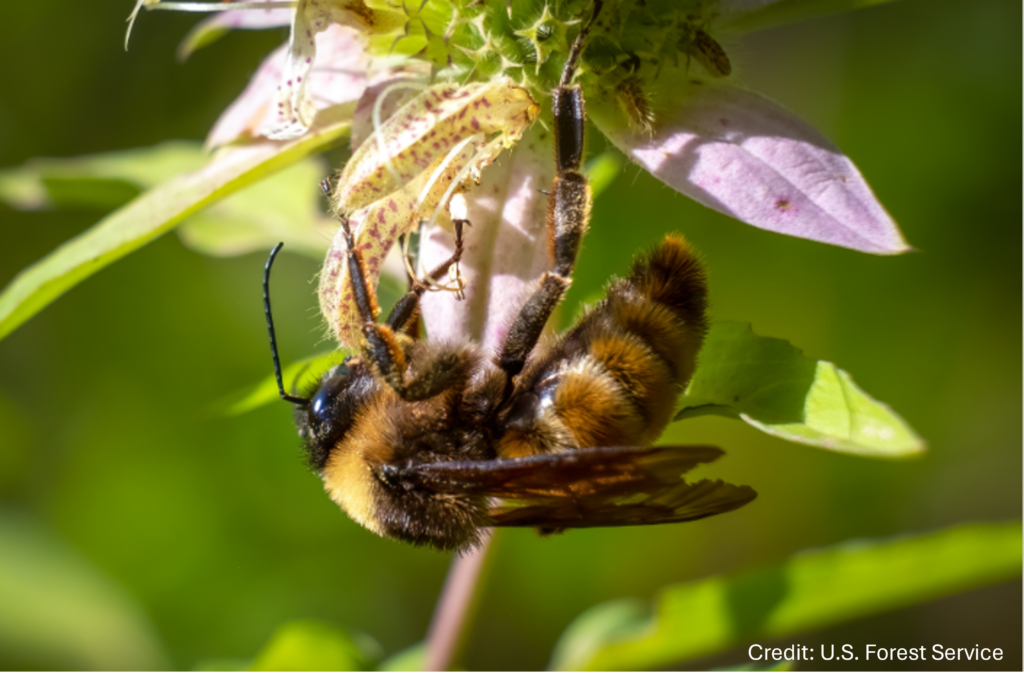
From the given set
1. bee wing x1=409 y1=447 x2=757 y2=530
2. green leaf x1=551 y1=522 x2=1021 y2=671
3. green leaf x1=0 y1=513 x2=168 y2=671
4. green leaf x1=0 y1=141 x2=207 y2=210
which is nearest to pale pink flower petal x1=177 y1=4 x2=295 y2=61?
green leaf x1=0 y1=141 x2=207 y2=210

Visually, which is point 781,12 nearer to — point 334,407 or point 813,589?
point 334,407

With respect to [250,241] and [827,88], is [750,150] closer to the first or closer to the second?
[250,241]

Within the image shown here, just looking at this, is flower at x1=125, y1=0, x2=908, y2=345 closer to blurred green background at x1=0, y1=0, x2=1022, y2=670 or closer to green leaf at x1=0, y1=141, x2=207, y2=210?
green leaf at x1=0, y1=141, x2=207, y2=210

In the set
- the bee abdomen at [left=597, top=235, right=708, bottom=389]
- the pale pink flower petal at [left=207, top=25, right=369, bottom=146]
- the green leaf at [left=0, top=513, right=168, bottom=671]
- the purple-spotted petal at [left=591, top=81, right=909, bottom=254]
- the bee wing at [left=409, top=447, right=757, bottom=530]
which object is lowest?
the green leaf at [left=0, top=513, right=168, bottom=671]

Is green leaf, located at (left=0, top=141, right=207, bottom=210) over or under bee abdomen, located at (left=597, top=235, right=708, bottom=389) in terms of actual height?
under

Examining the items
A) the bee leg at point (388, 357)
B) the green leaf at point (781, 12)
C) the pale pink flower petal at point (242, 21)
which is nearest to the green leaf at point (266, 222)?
the pale pink flower petal at point (242, 21)

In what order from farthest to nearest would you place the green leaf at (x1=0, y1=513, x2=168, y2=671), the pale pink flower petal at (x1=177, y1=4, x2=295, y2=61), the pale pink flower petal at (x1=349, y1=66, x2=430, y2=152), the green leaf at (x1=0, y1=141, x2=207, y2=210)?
the green leaf at (x1=0, y1=513, x2=168, y2=671)
the green leaf at (x1=0, y1=141, x2=207, y2=210)
the pale pink flower petal at (x1=177, y1=4, x2=295, y2=61)
the pale pink flower petal at (x1=349, y1=66, x2=430, y2=152)

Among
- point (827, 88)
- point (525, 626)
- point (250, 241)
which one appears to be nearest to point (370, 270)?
point (250, 241)
